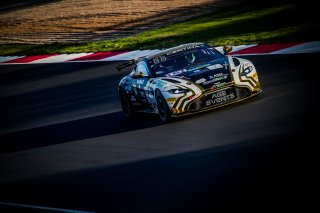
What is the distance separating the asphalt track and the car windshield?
99cm

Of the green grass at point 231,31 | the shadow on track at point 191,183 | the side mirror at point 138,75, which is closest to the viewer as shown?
the shadow on track at point 191,183

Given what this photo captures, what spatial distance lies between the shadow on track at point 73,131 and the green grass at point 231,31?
7.12 meters

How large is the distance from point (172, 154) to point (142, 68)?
162 inches

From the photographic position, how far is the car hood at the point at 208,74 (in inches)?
487

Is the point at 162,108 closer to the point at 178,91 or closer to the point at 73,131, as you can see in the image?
the point at 178,91

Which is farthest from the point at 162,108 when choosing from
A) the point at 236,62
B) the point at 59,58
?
the point at 59,58

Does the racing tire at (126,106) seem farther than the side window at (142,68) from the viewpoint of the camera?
Yes

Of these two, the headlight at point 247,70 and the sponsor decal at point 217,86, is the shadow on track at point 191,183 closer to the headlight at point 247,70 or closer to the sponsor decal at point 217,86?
the sponsor decal at point 217,86

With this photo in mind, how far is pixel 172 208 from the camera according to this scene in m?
7.47

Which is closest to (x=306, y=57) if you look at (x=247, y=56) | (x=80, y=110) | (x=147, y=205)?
(x=247, y=56)

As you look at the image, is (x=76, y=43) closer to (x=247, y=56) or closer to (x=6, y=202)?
(x=247, y=56)

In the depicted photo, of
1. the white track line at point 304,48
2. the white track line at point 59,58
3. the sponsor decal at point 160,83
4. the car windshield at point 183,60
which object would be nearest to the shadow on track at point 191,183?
the sponsor decal at point 160,83

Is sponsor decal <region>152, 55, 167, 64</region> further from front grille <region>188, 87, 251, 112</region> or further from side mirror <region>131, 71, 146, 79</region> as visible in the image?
front grille <region>188, 87, 251, 112</region>

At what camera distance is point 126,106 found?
14547mm
